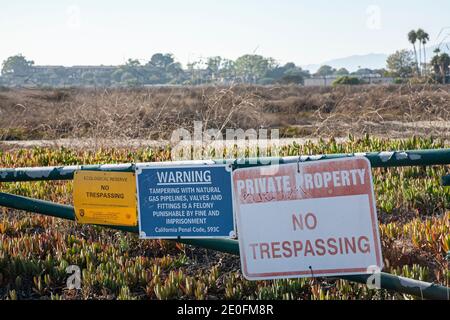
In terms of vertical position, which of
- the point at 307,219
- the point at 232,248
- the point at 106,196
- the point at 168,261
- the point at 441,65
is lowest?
the point at 168,261

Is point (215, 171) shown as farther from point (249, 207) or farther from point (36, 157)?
point (36, 157)

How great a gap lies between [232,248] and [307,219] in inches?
19.2

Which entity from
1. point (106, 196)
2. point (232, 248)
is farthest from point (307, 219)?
point (106, 196)

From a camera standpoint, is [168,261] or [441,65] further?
[441,65]

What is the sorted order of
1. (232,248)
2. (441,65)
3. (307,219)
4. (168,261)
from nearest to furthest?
1. (307,219)
2. (232,248)
3. (168,261)
4. (441,65)

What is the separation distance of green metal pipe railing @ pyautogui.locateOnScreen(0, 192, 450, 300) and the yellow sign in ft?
0.31

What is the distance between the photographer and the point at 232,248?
129 inches

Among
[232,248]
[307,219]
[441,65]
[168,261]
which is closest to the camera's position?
[307,219]

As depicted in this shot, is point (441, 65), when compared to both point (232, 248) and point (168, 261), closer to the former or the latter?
point (168, 261)

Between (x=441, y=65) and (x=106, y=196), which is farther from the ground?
(x=441, y=65)

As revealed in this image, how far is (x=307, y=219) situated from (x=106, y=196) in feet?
3.49

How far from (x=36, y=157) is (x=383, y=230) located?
17.9ft

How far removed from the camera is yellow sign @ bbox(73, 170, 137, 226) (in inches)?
130
